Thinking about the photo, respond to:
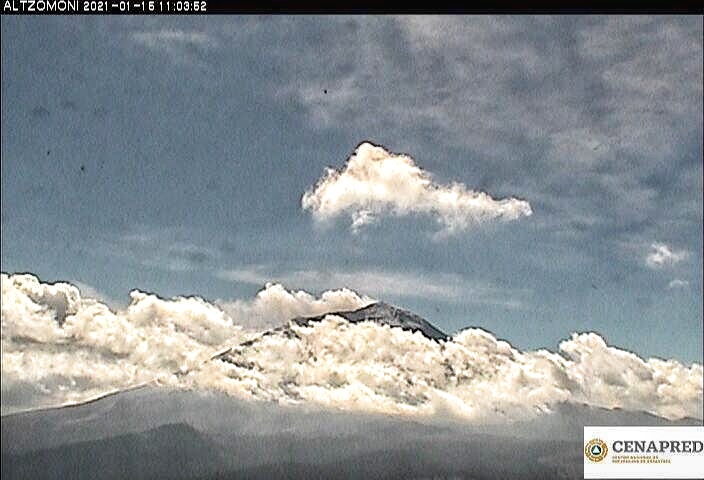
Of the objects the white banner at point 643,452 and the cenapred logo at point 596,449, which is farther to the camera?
the cenapred logo at point 596,449

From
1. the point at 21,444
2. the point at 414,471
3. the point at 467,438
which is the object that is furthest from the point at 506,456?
the point at 21,444

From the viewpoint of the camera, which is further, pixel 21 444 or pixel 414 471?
pixel 414 471

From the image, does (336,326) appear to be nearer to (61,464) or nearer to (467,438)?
(467,438)

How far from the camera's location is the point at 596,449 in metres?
10.1

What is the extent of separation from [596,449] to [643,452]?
0.57 metres

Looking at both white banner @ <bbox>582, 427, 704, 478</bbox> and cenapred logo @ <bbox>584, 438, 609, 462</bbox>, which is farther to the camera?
cenapred logo @ <bbox>584, 438, 609, 462</bbox>

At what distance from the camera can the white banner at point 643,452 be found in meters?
9.65

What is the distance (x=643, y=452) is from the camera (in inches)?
389

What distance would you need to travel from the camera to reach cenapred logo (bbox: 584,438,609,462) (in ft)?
32.8

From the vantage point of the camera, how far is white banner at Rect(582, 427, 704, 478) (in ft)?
31.7

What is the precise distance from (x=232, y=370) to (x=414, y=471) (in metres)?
2.90
